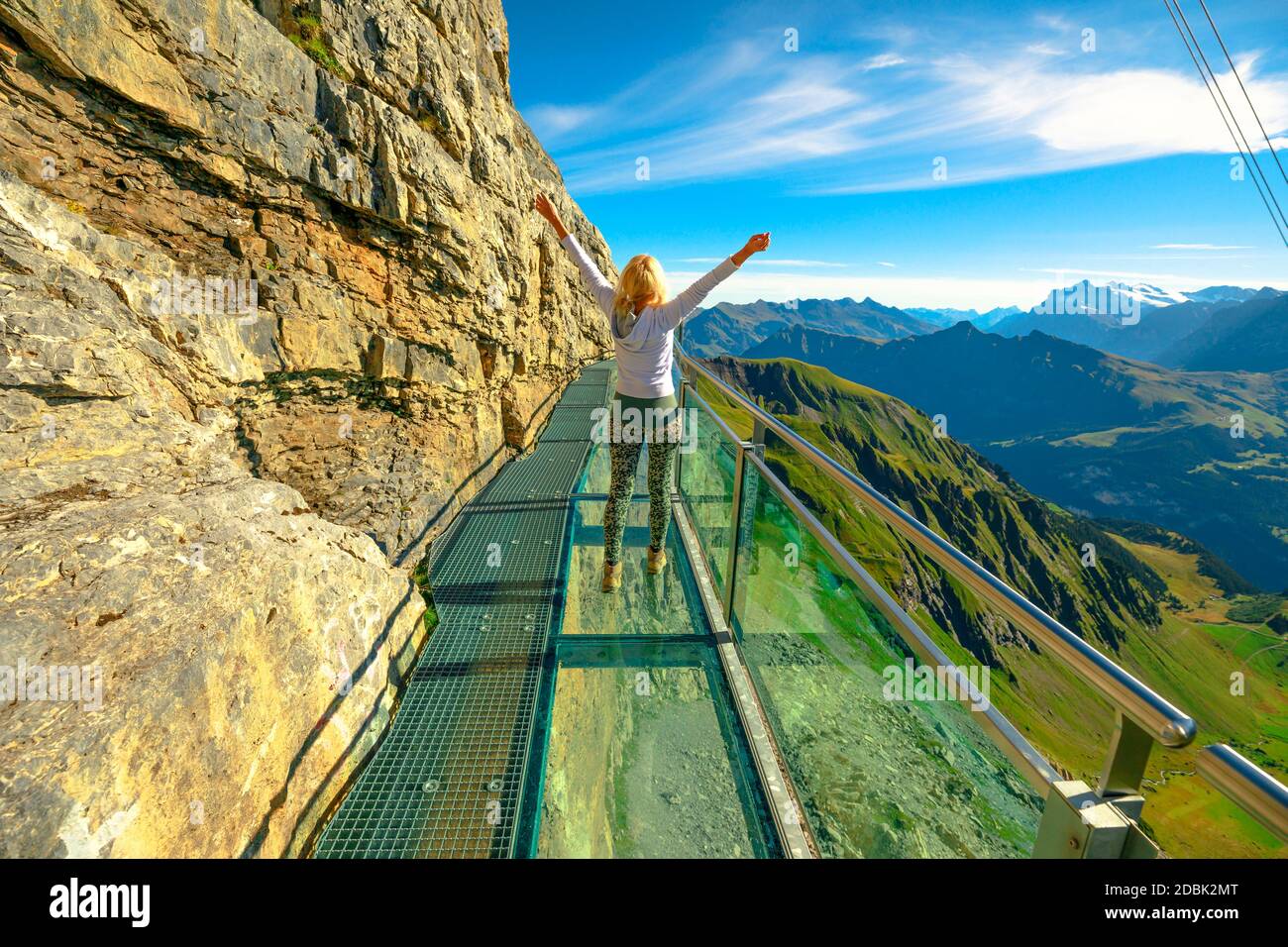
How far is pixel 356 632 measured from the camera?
3438 mm

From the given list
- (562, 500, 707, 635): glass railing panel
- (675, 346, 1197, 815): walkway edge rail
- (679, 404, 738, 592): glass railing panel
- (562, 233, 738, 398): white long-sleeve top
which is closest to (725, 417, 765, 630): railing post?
(679, 404, 738, 592): glass railing panel

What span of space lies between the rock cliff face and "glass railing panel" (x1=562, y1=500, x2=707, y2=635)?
118cm

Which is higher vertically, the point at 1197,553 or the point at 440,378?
the point at 440,378

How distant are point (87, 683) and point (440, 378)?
575 centimetres

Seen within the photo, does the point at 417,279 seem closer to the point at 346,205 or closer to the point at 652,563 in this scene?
the point at 346,205

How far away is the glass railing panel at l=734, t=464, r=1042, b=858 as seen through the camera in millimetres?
1709

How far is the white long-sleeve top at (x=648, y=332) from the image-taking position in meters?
3.28

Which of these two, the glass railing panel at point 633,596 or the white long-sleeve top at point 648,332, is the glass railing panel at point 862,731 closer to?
the glass railing panel at point 633,596

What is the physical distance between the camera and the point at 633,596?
4273mm

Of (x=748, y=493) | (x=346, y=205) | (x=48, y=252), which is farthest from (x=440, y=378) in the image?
(x=748, y=493)

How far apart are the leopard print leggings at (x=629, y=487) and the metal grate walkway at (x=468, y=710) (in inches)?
29.6

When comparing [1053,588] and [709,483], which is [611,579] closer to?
[709,483]

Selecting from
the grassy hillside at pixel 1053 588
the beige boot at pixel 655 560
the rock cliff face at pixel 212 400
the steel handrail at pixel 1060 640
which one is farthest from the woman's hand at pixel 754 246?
the grassy hillside at pixel 1053 588

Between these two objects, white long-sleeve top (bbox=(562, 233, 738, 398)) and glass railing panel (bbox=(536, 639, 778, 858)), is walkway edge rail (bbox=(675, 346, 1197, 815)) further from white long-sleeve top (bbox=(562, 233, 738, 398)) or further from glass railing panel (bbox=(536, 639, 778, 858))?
white long-sleeve top (bbox=(562, 233, 738, 398))
